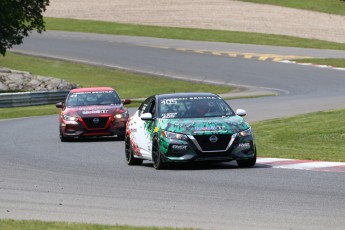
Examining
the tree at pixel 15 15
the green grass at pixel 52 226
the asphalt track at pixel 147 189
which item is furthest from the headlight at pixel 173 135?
the tree at pixel 15 15

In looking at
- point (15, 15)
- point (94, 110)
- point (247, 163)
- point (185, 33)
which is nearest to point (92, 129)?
point (94, 110)

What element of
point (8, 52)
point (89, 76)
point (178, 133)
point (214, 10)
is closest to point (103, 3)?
point (214, 10)

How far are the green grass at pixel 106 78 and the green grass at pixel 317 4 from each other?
84.2 ft

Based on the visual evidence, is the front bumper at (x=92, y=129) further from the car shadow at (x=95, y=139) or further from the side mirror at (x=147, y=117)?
the side mirror at (x=147, y=117)

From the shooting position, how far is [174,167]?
18.1 metres

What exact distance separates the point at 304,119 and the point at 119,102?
4.82 metres

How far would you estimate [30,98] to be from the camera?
137ft

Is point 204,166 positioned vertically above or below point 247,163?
below

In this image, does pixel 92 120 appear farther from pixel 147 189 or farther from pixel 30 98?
pixel 30 98

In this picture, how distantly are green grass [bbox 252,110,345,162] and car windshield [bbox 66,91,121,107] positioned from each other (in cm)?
375

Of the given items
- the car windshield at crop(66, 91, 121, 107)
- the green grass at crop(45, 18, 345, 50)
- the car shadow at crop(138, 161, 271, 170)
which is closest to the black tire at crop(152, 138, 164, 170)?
the car shadow at crop(138, 161, 271, 170)

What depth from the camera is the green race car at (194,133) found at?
17047 mm

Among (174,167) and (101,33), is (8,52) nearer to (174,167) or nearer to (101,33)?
(101,33)

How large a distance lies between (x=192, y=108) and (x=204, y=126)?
3.81 ft
